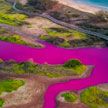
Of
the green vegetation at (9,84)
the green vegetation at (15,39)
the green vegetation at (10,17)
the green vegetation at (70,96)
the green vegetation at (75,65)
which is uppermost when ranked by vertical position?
the green vegetation at (75,65)

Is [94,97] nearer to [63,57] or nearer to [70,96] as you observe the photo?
[70,96]

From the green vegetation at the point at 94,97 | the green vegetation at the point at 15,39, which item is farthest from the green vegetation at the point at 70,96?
the green vegetation at the point at 15,39

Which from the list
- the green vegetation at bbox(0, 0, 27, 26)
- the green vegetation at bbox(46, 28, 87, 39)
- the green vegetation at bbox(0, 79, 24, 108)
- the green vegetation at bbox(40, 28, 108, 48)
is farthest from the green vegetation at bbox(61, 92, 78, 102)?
the green vegetation at bbox(0, 0, 27, 26)

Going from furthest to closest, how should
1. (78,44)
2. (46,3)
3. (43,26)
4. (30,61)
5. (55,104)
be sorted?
(46,3), (43,26), (78,44), (30,61), (55,104)

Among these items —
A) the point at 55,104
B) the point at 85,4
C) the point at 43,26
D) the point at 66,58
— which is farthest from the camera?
the point at 85,4

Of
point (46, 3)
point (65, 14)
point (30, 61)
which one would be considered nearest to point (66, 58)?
point (30, 61)

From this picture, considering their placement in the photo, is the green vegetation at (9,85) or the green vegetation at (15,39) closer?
the green vegetation at (9,85)

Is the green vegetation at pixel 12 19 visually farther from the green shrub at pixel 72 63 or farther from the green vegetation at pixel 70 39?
the green shrub at pixel 72 63

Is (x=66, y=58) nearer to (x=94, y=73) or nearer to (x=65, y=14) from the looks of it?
(x=94, y=73)
